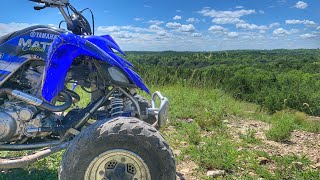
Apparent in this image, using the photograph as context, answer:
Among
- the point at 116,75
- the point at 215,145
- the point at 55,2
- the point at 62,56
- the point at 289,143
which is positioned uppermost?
the point at 55,2

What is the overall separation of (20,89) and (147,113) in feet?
4.07

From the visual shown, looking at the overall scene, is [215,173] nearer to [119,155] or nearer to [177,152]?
[177,152]

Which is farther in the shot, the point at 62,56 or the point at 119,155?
Answer: the point at 62,56

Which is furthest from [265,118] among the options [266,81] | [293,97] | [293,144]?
[266,81]

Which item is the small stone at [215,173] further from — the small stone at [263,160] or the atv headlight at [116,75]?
the atv headlight at [116,75]

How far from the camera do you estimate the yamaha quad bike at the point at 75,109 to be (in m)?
3.09

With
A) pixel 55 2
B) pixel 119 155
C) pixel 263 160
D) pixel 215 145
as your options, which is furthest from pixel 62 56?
Result: pixel 263 160

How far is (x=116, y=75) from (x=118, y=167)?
2.83ft

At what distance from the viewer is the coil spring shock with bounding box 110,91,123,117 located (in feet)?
12.0

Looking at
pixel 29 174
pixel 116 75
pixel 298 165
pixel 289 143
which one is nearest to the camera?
pixel 116 75

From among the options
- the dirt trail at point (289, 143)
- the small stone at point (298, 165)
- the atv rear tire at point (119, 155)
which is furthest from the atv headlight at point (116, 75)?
the dirt trail at point (289, 143)

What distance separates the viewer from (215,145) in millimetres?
5215

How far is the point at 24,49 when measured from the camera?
141 inches

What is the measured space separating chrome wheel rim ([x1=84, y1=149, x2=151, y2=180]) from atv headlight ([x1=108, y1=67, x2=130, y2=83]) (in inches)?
29.1
